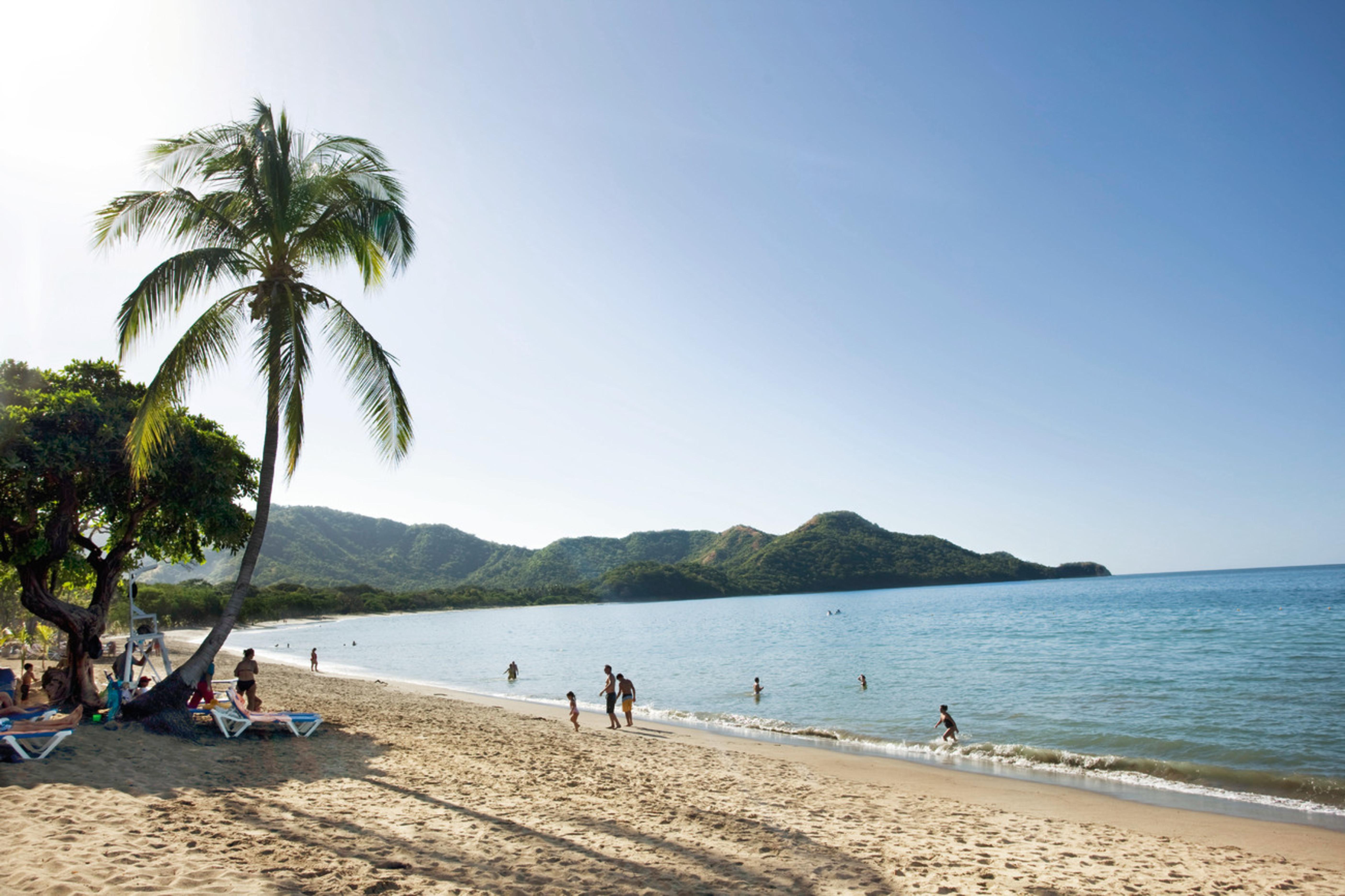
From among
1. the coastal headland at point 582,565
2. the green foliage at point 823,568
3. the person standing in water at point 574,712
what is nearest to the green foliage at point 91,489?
the person standing in water at point 574,712

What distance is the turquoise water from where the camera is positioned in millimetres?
13055

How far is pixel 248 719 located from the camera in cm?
1041

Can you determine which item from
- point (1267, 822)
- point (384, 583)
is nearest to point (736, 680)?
point (1267, 822)

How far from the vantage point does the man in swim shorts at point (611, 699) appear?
16797 mm

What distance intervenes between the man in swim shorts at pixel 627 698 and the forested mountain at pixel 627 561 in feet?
378

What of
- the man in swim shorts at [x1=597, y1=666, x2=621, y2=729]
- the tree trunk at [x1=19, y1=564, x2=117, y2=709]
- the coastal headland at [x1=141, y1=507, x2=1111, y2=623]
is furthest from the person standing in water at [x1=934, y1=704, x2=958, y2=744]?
the coastal headland at [x1=141, y1=507, x2=1111, y2=623]

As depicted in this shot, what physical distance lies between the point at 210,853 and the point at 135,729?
5.85m

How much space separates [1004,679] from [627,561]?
146163 mm

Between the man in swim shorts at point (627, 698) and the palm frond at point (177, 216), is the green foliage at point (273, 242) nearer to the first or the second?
the palm frond at point (177, 216)

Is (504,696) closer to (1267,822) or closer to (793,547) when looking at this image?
(1267,822)

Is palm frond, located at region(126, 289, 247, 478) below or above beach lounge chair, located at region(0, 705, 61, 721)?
above

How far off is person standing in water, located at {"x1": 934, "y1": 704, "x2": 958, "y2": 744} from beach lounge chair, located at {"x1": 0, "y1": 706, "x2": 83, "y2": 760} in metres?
15.0

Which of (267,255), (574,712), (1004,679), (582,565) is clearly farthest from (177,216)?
(582,565)

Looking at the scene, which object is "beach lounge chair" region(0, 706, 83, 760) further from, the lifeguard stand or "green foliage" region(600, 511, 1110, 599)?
"green foliage" region(600, 511, 1110, 599)
